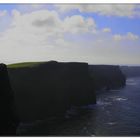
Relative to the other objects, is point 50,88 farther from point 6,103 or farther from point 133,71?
point 133,71

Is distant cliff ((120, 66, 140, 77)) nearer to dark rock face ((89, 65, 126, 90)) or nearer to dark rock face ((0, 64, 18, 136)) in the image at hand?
dark rock face ((89, 65, 126, 90))

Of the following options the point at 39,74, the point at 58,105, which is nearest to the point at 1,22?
the point at 39,74

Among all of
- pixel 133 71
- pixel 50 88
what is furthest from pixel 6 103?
pixel 133 71

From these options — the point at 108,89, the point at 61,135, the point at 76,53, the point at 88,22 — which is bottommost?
the point at 61,135

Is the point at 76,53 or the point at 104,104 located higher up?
the point at 76,53

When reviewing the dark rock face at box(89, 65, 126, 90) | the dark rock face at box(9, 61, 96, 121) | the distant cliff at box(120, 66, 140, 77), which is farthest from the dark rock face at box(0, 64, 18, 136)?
the distant cliff at box(120, 66, 140, 77)

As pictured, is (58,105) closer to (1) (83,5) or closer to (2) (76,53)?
(2) (76,53)

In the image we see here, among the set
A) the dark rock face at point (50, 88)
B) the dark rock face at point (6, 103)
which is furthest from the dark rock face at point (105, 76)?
the dark rock face at point (6, 103)
